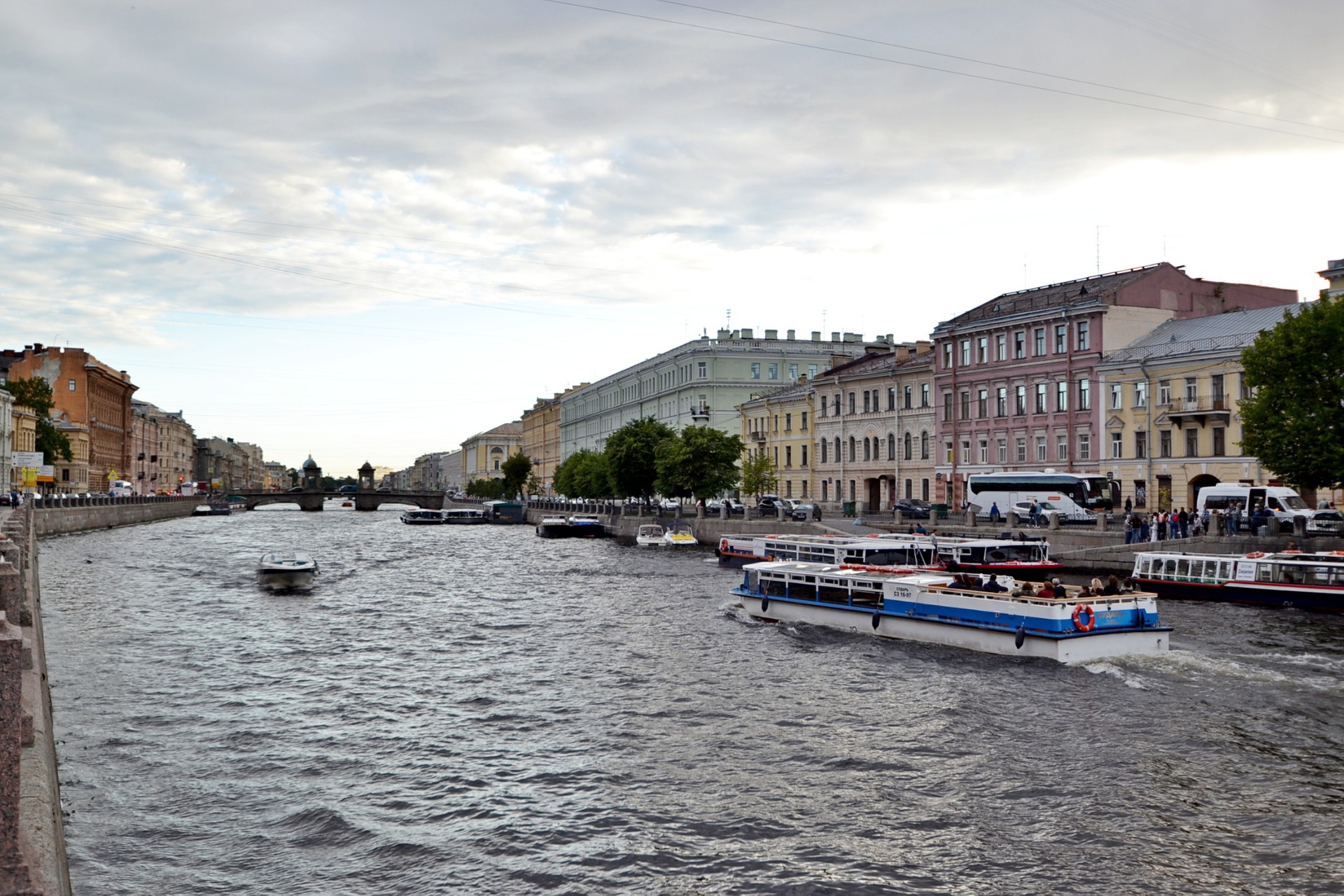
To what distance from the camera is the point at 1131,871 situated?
13648 mm

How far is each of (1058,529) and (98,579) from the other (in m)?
44.2

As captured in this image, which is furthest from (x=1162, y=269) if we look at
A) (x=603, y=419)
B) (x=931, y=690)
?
(x=603, y=419)

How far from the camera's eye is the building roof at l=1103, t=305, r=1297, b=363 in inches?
2279

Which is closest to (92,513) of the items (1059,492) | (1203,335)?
(1059,492)

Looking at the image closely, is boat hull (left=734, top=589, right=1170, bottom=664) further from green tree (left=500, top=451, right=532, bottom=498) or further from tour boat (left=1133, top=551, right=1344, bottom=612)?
green tree (left=500, top=451, right=532, bottom=498)

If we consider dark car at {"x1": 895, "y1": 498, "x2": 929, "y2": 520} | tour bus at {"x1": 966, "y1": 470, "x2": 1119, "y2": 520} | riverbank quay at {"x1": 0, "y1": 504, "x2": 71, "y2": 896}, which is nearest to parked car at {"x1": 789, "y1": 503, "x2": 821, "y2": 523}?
dark car at {"x1": 895, "y1": 498, "x2": 929, "y2": 520}

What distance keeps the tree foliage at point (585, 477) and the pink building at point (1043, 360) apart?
36715mm

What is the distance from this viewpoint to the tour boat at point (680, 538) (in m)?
79.1

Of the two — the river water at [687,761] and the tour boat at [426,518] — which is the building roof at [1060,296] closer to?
the river water at [687,761]

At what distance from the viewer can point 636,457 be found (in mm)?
98000

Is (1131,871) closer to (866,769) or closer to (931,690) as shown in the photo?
(866,769)

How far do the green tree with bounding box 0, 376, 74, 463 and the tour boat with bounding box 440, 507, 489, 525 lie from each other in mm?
43949

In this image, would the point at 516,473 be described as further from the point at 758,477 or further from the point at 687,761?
the point at 687,761

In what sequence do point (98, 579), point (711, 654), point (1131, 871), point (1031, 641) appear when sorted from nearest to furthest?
point (1131, 871) < point (1031, 641) < point (711, 654) < point (98, 579)
